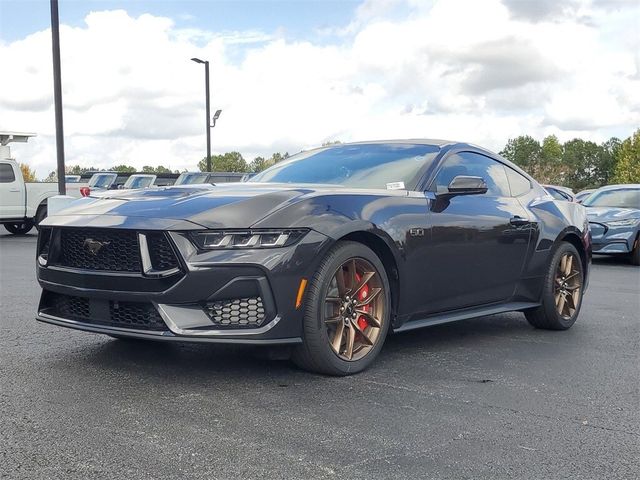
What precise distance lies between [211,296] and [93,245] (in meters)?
0.75

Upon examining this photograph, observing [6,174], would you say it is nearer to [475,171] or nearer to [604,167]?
[475,171]

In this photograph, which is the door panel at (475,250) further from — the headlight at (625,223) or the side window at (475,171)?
the headlight at (625,223)

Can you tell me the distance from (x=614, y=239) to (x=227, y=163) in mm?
71212

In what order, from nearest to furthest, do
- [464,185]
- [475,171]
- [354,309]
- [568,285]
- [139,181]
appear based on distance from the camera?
[354,309]
[464,185]
[475,171]
[568,285]
[139,181]

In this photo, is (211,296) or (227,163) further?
(227,163)

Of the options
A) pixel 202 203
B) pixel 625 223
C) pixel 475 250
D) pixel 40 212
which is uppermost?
pixel 202 203

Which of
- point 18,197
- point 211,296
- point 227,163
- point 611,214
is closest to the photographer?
point 211,296

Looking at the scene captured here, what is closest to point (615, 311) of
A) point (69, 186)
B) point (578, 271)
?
point (578, 271)

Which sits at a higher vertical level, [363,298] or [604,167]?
[604,167]

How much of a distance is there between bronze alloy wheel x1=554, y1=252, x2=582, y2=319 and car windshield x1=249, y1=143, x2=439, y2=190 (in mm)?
1705

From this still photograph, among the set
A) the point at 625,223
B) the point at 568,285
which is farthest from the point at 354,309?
the point at 625,223

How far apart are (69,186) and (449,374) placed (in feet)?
60.7

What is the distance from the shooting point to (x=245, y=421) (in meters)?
3.46

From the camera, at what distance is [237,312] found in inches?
155
